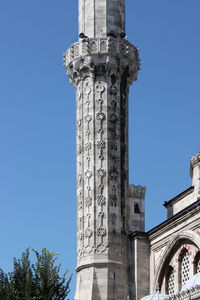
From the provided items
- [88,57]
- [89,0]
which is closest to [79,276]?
Answer: [88,57]

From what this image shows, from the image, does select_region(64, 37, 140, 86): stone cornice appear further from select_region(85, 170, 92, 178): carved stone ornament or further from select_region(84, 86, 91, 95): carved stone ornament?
select_region(85, 170, 92, 178): carved stone ornament

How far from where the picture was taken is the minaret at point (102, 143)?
37.2 meters

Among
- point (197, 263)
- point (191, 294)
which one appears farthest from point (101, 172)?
point (191, 294)

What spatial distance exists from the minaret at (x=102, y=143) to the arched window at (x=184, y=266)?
8.60ft

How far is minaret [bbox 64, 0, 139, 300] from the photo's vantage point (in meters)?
37.2

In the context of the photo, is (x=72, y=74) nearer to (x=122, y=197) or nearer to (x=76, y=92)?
(x=76, y=92)

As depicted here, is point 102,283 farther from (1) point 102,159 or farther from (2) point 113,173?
(1) point 102,159

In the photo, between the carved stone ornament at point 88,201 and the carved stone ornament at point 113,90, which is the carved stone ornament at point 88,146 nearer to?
the carved stone ornament at point 88,201

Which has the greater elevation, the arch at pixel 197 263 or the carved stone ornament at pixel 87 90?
the carved stone ornament at pixel 87 90

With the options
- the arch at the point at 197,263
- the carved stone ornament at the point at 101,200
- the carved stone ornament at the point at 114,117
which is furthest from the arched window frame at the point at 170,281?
the carved stone ornament at the point at 114,117

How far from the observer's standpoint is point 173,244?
3712cm

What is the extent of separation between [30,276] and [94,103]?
922cm

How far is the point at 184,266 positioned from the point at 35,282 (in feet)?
22.0

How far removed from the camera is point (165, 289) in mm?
37625
